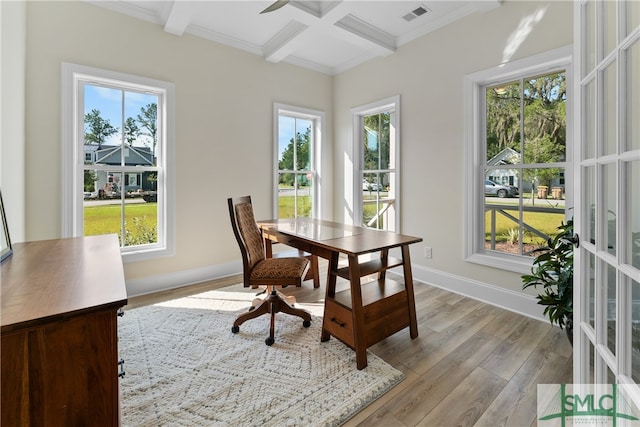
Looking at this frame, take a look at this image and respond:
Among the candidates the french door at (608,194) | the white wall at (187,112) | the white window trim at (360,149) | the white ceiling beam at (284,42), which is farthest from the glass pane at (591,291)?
the white wall at (187,112)

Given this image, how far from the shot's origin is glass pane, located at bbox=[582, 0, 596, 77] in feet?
3.97

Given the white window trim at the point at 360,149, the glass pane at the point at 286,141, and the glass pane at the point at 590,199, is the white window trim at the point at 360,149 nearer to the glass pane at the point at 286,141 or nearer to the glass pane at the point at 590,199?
the glass pane at the point at 286,141

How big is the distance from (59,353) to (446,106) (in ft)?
11.3

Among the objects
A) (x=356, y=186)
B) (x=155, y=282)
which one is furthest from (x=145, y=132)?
(x=356, y=186)

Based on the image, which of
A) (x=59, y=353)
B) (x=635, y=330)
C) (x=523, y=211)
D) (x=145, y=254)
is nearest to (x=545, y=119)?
(x=523, y=211)

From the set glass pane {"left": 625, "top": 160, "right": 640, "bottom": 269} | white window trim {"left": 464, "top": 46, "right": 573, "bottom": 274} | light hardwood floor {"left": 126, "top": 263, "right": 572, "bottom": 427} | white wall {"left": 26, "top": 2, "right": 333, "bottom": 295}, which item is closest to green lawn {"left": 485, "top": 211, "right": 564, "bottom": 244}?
white window trim {"left": 464, "top": 46, "right": 573, "bottom": 274}

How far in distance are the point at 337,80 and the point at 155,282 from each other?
3.68m

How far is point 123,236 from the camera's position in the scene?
3.10m

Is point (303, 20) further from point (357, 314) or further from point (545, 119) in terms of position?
point (357, 314)

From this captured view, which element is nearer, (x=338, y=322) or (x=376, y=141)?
(x=338, y=322)

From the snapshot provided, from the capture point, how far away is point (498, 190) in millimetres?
2918

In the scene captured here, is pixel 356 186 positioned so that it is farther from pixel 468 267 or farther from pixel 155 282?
pixel 155 282

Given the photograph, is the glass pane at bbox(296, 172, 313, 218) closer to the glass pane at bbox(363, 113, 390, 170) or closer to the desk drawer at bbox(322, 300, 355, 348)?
the glass pane at bbox(363, 113, 390, 170)

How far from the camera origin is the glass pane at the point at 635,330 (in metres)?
0.93
